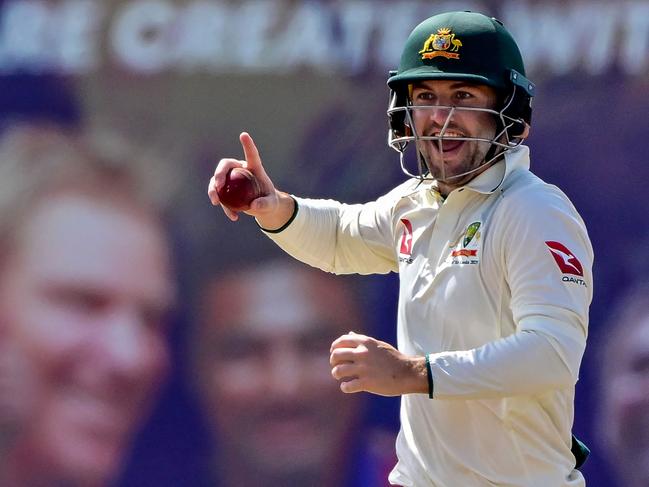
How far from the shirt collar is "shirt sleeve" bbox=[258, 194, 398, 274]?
0.35m

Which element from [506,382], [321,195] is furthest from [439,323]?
[321,195]

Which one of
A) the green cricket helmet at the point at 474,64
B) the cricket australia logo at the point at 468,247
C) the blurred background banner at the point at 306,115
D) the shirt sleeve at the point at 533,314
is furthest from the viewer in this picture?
the blurred background banner at the point at 306,115

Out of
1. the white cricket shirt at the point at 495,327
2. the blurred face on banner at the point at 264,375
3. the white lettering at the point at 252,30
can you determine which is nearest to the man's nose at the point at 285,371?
the blurred face on banner at the point at 264,375

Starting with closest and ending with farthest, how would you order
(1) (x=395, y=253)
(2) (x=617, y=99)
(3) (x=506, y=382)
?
(3) (x=506, y=382) → (1) (x=395, y=253) → (2) (x=617, y=99)

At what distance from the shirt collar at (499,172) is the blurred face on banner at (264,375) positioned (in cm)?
182

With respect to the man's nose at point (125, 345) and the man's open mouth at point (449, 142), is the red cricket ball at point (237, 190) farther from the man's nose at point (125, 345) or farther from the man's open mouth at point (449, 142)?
the man's nose at point (125, 345)

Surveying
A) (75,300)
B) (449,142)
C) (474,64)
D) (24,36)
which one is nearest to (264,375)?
(75,300)

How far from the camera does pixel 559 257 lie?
2648 millimetres

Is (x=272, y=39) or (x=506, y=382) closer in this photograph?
(x=506, y=382)

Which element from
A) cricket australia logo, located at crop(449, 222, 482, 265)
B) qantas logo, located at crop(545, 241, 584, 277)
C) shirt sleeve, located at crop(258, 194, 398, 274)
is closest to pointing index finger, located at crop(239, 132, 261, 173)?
shirt sleeve, located at crop(258, 194, 398, 274)

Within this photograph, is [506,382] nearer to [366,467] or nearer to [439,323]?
[439,323]

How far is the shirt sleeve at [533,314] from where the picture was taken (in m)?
2.57

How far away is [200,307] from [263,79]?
859 mm

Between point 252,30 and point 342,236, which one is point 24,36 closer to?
point 252,30
